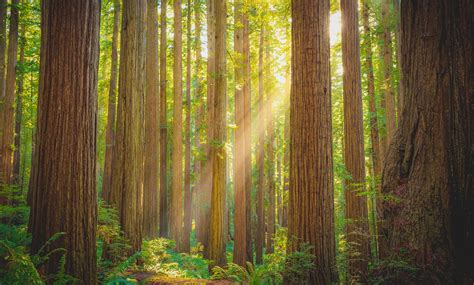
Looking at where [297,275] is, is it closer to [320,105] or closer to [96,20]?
[320,105]

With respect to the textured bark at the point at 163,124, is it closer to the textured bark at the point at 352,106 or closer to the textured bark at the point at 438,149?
the textured bark at the point at 352,106

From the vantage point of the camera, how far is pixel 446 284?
321 centimetres

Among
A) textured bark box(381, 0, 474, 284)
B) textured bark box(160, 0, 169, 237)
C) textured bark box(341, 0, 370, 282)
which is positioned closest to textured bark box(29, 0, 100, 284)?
textured bark box(381, 0, 474, 284)

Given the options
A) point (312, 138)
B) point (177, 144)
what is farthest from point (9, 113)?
point (312, 138)

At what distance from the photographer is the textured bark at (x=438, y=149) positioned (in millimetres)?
3236

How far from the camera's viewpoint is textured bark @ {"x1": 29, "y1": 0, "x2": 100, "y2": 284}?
379cm

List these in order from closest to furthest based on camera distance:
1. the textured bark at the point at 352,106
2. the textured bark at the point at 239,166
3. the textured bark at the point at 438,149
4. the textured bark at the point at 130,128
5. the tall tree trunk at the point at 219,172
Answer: the textured bark at the point at 438,149 → the textured bark at the point at 130,128 → the textured bark at the point at 352,106 → the tall tree trunk at the point at 219,172 → the textured bark at the point at 239,166

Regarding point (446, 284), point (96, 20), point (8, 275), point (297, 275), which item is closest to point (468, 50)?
point (446, 284)

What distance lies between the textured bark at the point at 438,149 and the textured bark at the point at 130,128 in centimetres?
543

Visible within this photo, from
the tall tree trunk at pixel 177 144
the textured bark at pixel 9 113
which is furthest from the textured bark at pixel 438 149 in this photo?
A: the textured bark at pixel 9 113

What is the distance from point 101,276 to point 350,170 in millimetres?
6232

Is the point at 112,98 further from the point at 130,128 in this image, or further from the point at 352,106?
the point at 352,106

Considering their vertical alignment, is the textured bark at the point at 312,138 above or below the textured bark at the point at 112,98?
below

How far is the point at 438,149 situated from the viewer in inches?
134
